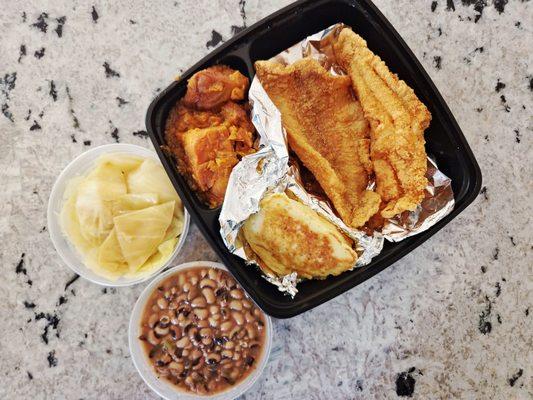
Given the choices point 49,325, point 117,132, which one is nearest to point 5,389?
point 49,325

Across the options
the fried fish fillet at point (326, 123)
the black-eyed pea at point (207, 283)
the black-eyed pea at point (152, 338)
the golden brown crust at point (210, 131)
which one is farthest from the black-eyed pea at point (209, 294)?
the fried fish fillet at point (326, 123)

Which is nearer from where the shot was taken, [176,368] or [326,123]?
[326,123]

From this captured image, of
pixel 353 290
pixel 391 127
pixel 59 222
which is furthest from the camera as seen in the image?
pixel 353 290

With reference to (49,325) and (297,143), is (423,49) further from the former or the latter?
(49,325)

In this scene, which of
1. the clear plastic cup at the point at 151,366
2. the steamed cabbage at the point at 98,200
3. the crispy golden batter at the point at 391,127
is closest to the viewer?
the crispy golden batter at the point at 391,127

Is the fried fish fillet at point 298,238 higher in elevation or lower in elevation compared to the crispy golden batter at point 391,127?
lower

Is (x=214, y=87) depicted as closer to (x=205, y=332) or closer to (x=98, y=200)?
(x=98, y=200)

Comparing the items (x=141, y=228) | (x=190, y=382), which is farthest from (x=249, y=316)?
(x=141, y=228)

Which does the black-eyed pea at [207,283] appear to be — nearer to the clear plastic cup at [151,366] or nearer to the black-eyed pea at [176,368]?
the clear plastic cup at [151,366]
